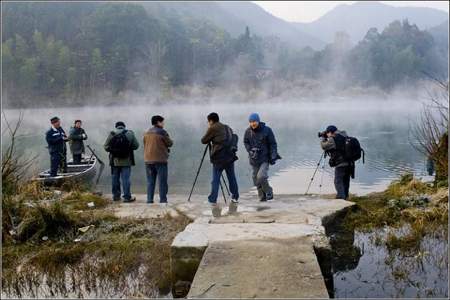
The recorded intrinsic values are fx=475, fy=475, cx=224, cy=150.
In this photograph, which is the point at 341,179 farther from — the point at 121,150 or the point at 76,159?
the point at 76,159

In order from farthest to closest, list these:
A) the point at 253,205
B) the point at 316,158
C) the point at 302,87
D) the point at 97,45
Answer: the point at 302,87 → the point at 97,45 → the point at 316,158 → the point at 253,205

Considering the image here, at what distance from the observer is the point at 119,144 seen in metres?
9.11

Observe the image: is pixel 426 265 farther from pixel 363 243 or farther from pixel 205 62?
pixel 205 62

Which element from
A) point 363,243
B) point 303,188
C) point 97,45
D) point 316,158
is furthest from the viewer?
point 97,45

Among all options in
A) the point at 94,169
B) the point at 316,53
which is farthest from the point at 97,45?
the point at 94,169

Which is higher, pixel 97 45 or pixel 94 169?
pixel 97 45

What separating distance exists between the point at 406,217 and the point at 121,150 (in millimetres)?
5248

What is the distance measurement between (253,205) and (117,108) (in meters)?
74.4

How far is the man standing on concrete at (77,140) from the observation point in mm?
12656

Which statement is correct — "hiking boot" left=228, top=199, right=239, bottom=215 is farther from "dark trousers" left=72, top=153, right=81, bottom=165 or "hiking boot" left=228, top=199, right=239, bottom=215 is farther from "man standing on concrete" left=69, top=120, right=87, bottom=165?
"dark trousers" left=72, top=153, right=81, bottom=165

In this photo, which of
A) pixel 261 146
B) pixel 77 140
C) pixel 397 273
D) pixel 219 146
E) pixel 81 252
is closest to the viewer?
pixel 397 273

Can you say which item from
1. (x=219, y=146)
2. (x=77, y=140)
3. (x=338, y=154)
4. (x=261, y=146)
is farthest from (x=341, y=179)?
(x=77, y=140)

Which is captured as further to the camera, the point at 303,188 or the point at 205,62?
the point at 205,62

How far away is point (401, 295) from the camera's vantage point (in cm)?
474
